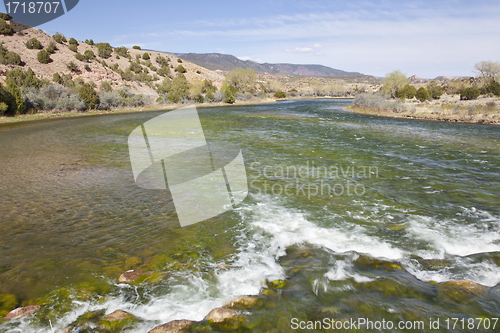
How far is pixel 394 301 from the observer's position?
13.3ft

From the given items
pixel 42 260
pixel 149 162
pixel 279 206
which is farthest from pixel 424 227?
pixel 149 162

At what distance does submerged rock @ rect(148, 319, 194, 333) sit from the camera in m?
3.41

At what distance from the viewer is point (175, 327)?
3.45 metres

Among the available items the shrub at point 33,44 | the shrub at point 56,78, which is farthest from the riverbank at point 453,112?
the shrub at point 33,44

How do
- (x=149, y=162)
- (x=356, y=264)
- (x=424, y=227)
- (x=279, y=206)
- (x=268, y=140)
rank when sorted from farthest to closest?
(x=268, y=140)
(x=149, y=162)
(x=279, y=206)
(x=424, y=227)
(x=356, y=264)

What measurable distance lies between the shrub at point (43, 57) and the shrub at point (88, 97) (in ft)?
53.0

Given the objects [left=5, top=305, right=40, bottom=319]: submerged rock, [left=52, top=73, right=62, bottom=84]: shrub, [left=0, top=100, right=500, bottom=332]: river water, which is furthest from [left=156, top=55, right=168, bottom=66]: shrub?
[left=5, top=305, right=40, bottom=319]: submerged rock

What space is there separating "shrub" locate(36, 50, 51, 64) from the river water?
4543cm

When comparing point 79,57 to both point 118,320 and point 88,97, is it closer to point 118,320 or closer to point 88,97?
point 88,97

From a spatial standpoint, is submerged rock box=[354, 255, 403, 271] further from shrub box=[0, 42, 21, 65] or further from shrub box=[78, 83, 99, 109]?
shrub box=[0, 42, 21, 65]

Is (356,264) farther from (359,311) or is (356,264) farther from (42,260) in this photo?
(42,260)

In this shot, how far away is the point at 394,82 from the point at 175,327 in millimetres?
55481

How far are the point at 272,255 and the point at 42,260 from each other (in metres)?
4.09

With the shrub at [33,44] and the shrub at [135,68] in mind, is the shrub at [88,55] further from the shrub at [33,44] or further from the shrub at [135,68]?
the shrub at [135,68]
